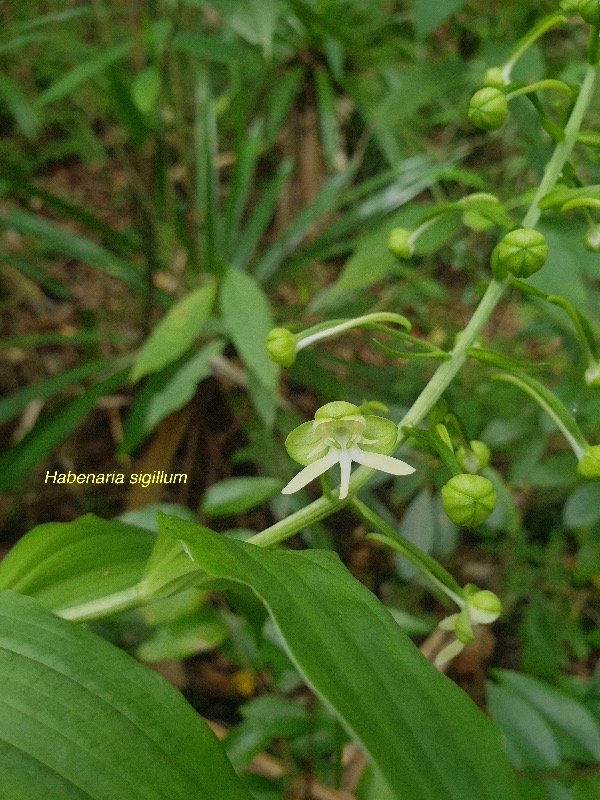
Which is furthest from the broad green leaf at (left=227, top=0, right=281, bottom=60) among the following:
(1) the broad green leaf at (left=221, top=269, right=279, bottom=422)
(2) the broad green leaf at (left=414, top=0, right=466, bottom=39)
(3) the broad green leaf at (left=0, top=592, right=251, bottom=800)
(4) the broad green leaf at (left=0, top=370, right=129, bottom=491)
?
(3) the broad green leaf at (left=0, top=592, right=251, bottom=800)

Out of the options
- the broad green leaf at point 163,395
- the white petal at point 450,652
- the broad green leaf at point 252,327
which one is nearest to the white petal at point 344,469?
the white petal at point 450,652

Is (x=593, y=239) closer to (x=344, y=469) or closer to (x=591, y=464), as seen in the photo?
(x=591, y=464)

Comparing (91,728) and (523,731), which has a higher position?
(91,728)

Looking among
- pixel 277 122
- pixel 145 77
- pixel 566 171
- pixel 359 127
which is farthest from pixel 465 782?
pixel 359 127

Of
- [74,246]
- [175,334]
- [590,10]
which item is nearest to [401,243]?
[590,10]

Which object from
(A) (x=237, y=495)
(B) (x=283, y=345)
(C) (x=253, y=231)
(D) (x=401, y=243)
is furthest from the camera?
(C) (x=253, y=231)

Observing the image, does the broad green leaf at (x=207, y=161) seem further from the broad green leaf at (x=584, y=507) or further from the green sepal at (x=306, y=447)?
the green sepal at (x=306, y=447)
